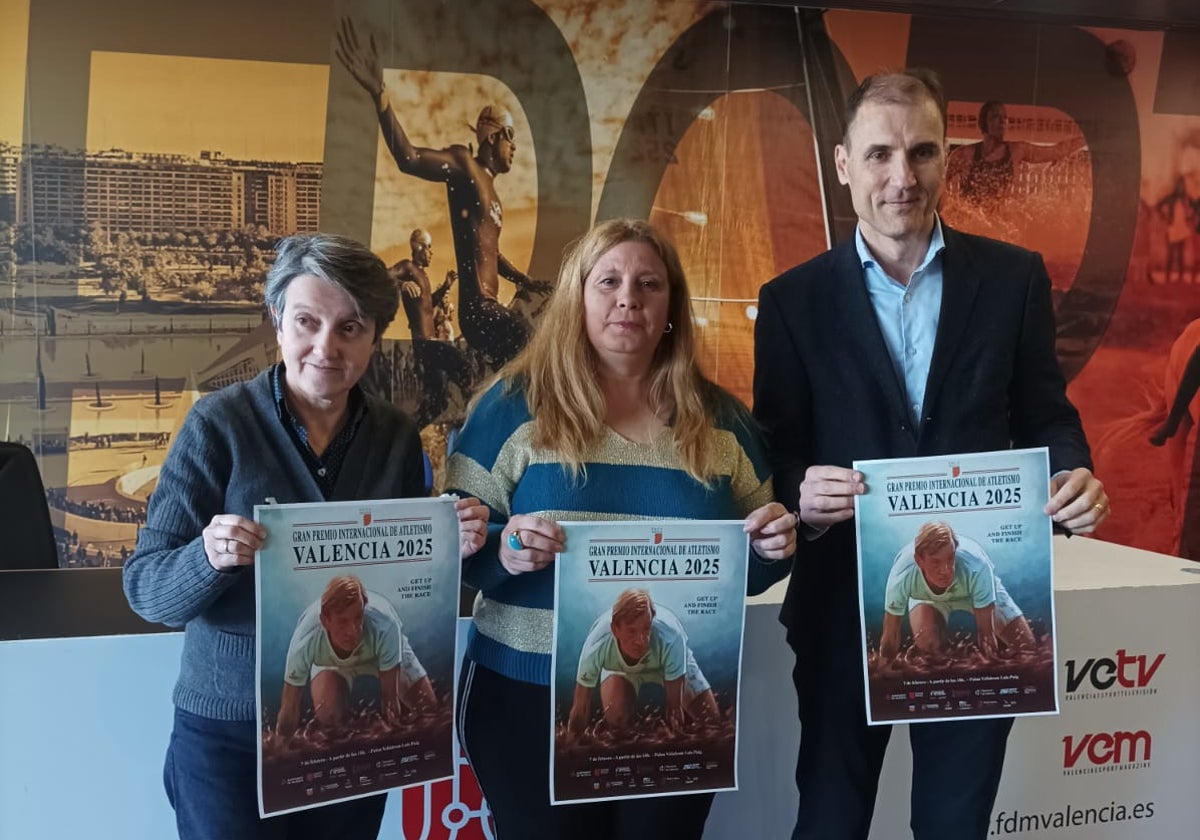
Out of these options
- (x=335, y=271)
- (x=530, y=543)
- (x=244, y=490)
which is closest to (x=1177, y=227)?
(x=530, y=543)

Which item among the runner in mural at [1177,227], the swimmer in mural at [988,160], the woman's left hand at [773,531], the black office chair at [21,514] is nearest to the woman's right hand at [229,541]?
the woman's left hand at [773,531]

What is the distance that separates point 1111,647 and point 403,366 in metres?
3.04

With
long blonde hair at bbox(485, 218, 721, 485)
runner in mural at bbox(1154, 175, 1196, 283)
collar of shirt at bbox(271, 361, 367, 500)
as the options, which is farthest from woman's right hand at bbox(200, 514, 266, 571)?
runner in mural at bbox(1154, 175, 1196, 283)

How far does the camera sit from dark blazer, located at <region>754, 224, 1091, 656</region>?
1.65 metres

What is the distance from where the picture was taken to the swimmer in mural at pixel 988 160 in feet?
16.0

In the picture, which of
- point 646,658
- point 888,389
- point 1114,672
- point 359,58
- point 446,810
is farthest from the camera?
point 359,58

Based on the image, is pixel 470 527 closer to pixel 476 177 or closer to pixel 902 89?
pixel 902 89

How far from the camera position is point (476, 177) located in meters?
4.32

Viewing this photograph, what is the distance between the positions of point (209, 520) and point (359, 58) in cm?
332

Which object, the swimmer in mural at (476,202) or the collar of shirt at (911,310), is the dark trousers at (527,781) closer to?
the collar of shirt at (911,310)

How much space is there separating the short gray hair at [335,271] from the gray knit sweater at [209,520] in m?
0.16

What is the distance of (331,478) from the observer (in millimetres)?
1449

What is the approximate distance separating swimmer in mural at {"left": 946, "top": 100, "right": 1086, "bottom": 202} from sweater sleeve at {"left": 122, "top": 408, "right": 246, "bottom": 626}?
4.42 meters

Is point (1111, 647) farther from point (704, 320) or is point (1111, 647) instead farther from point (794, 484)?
point (704, 320)
